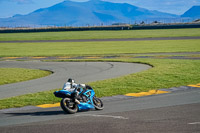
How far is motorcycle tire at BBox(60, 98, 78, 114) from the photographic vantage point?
516 inches

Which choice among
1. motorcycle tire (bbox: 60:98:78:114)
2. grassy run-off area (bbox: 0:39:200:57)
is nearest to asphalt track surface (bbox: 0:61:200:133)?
motorcycle tire (bbox: 60:98:78:114)

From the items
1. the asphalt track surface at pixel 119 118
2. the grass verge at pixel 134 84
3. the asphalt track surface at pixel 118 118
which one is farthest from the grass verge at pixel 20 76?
the asphalt track surface at pixel 118 118

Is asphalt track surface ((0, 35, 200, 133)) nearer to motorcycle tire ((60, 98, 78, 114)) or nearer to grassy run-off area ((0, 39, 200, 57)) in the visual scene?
motorcycle tire ((60, 98, 78, 114))

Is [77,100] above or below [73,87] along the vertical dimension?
below

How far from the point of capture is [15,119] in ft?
42.5

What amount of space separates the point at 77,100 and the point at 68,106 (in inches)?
13.8

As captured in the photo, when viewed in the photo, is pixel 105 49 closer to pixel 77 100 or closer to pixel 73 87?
pixel 73 87

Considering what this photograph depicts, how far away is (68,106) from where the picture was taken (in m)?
13.3

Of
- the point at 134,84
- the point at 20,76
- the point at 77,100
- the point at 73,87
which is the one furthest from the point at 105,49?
the point at 77,100

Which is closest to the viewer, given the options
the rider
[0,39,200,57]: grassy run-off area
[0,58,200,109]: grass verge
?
the rider

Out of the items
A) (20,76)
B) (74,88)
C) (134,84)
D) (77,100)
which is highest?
(74,88)

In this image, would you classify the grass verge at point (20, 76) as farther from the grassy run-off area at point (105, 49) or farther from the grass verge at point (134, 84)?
the grassy run-off area at point (105, 49)

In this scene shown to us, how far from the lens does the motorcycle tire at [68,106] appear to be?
13102 mm

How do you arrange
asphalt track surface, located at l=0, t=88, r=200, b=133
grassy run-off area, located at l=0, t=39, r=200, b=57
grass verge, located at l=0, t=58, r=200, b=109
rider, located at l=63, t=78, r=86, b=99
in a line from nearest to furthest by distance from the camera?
asphalt track surface, located at l=0, t=88, r=200, b=133 < rider, located at l=63, t=78, r=86, b=99 < grass verge, located at l=0, t=58, r=200, b=109 < grassy run-off area, located at l=0, t=39, r=200, b=57
